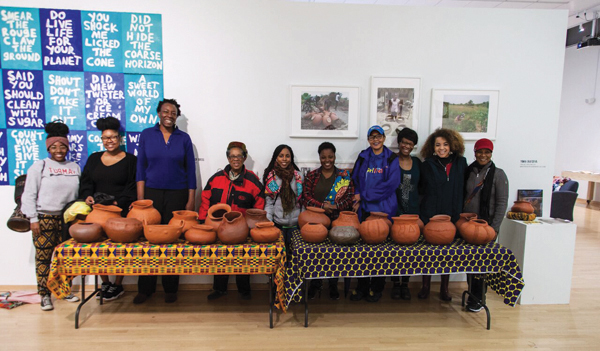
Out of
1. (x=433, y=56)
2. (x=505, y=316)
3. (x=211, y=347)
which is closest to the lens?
(x=211, y=347)

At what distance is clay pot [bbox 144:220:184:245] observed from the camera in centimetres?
269

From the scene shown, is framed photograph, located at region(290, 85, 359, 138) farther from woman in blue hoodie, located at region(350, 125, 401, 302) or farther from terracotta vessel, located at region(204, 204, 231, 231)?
terracotta vessel, located at region(204, 204, 231, 231)

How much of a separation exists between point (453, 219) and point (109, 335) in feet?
10.4

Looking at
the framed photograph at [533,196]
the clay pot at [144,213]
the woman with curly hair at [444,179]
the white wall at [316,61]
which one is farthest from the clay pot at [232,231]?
the framed photograph at [533,196]

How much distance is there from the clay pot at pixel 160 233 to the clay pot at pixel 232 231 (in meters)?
0.35

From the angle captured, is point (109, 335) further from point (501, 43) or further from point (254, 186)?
point (501, 43)

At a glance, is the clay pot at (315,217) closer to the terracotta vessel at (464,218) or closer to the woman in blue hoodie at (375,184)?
the woman in blue hoodie at (375,184)

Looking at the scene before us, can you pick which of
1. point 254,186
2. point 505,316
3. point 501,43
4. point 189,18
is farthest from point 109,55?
point 505,316

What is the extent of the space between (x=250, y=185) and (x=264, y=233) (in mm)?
669

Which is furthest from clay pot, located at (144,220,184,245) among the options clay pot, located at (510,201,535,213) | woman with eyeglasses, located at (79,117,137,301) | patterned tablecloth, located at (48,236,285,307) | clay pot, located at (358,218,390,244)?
clay pot, located at (510,201,535,213)

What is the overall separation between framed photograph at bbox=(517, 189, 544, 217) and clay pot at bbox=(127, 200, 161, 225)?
12.5 ft

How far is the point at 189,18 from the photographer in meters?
3.54

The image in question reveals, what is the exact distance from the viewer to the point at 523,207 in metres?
3.56

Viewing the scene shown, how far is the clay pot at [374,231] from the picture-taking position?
9.29ft
